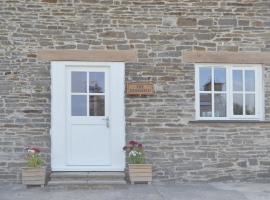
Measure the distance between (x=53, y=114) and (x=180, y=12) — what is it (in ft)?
10.8

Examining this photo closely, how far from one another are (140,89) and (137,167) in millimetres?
1556

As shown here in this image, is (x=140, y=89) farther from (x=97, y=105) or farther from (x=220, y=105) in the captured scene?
(x=220, y=105)

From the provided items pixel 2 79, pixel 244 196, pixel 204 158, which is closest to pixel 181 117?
pixel 204 158

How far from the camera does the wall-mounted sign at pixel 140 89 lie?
32.8 ft

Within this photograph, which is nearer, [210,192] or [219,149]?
[210,192]

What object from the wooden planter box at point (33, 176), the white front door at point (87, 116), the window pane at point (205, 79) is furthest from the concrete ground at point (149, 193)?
the window pane at point (205, 79)

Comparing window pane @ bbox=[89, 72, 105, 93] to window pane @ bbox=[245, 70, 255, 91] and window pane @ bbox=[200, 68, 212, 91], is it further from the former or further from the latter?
window pane @ bbox=[245, 70, 255, 91]

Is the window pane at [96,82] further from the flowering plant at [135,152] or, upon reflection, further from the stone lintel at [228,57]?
the stone lintel at [228,57]

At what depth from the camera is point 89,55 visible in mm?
10008

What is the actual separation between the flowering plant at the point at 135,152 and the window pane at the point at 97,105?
0.88 metres

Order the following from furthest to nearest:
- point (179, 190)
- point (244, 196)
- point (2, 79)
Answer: point (2, 79)
point (179, 190)
point (244, 196)

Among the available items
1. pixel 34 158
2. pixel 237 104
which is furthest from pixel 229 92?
pixel 34 158

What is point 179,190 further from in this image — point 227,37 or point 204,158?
point 227,37

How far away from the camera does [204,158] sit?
10164mm
